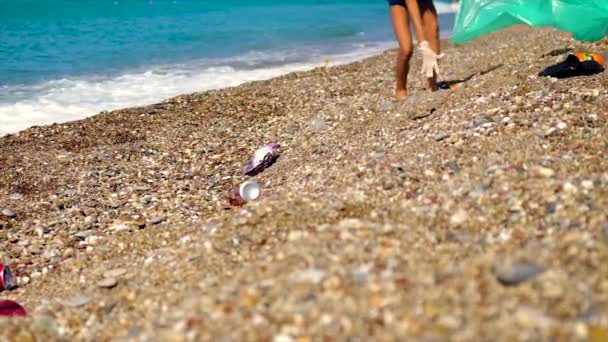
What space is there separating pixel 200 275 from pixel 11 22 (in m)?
20.7

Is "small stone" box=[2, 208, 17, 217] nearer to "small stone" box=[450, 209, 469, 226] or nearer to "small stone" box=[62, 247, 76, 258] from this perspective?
"small stone" box=[62, 247, 76, 258]

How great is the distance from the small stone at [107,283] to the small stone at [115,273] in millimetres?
56

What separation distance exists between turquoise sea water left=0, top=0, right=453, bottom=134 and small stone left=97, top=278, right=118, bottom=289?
6.51 meters

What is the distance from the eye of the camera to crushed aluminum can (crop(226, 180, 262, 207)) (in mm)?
5861

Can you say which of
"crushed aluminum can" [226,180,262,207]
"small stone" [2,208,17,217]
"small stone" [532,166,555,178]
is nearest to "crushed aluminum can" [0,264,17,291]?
"small stone" [2,208,17,217]

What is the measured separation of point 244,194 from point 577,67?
11.6 feet

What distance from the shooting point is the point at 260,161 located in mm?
6906

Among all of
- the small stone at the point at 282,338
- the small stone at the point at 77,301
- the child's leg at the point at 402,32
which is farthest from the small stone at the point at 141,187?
the small stone at the point at 282,338

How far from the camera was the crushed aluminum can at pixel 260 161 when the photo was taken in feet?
22.6

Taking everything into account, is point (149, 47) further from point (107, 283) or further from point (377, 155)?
point (107, 283)

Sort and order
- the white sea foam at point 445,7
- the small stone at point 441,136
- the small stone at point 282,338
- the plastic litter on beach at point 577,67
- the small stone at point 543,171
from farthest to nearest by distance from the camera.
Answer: the white sea foam at point 445,7
the plastic litter on beach at point 577,67
the small stone at point 441,136
the small stone at point 543,171
the small stone at point 282,338

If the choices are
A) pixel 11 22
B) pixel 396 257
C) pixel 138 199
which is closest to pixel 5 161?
pixel 138 199

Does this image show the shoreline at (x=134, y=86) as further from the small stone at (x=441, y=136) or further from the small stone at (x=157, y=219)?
the small stone at (x=441, y=136)

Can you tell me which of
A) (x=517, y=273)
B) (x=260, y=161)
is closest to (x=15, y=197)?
(x=260, y=161)
